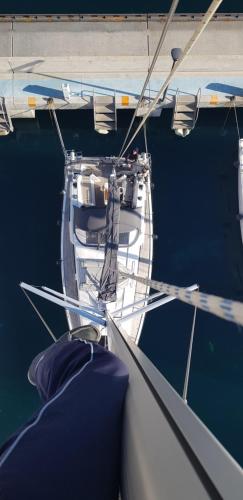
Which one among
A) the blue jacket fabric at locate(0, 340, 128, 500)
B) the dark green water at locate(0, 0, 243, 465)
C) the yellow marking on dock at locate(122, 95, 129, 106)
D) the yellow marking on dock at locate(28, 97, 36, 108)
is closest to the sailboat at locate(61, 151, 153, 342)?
the dark green water at locate(0, 0, 243, 465)

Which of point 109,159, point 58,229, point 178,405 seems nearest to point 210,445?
point 178,405

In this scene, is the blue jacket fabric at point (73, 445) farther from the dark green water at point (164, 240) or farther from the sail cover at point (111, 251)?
the dark green water at point (164, 240)

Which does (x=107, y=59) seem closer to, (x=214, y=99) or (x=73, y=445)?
(x=214, y=99)

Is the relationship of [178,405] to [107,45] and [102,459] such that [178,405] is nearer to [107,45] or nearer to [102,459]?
[102,459]

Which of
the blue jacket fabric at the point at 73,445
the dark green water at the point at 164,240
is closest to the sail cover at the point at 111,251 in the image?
the dark green water at the point at 164,240

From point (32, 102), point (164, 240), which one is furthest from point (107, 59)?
point (164, 240)
